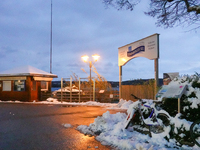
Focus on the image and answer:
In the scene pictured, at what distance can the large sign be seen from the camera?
44.4ft

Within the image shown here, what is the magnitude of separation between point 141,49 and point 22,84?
12645mm

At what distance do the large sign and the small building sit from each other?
891 cm

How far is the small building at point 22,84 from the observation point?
20656mm

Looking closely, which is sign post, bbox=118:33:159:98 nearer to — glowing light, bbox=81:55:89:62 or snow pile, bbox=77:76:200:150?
glowing light, bbox=81:55:89:62

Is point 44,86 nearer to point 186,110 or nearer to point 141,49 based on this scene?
point 141,49

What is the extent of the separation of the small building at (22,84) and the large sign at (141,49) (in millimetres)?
8910

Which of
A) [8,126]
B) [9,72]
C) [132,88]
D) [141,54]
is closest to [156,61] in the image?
[141,54]

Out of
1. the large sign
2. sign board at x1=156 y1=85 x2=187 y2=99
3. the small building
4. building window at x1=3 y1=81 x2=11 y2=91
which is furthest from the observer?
building window at x1=3 y1=81 x2=11 y2=91

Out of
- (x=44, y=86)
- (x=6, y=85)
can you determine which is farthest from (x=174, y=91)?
(x=6, y=85)

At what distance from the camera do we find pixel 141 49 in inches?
586

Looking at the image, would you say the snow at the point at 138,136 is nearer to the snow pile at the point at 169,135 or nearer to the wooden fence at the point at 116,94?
the snow pile at the point at 169,135

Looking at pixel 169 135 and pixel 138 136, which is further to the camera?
pixel 138 136

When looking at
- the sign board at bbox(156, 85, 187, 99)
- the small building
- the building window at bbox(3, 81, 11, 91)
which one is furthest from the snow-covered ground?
the building window at bbox(3, 81, 11, 91)

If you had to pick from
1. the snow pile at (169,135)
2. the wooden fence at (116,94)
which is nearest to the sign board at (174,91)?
the snow pile at (169,135)
